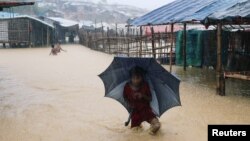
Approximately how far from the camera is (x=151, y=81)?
20.0 feet

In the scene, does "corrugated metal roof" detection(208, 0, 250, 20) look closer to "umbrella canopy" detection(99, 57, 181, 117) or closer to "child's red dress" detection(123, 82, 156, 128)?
"umbrella canopy" detection(99, 57, 181, 117)

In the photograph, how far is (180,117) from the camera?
7.60 m

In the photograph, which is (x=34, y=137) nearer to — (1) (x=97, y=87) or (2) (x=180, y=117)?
(2) (x=180, y=117)

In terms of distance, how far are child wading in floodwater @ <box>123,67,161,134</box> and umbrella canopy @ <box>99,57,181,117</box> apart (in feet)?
0.33

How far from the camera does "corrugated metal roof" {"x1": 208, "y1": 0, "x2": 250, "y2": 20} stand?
8.32 meters

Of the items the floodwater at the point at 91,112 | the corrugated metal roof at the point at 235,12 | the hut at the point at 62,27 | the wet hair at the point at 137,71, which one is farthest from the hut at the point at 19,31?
the wet hair at the point at 137,71

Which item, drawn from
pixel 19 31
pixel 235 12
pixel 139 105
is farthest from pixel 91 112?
pixel 19 31

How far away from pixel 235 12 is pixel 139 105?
150 inches

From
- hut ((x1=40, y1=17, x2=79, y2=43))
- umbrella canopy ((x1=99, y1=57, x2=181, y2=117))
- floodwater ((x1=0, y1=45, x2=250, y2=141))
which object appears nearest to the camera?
umbrella canopy ((x1=99, y1=57, x2=181, y2=117))

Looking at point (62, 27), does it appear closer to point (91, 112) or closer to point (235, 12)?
point (235, 12)

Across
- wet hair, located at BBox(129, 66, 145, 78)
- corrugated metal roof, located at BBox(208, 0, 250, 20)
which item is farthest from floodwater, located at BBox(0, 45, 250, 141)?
corrugated metal roof, located at BBox(208, 0, 250, 20)

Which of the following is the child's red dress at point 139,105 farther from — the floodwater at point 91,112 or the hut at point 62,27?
the hut at point 62,27

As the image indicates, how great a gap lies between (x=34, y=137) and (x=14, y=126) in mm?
886

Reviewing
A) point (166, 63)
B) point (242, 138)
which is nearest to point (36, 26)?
point (166, 63)
